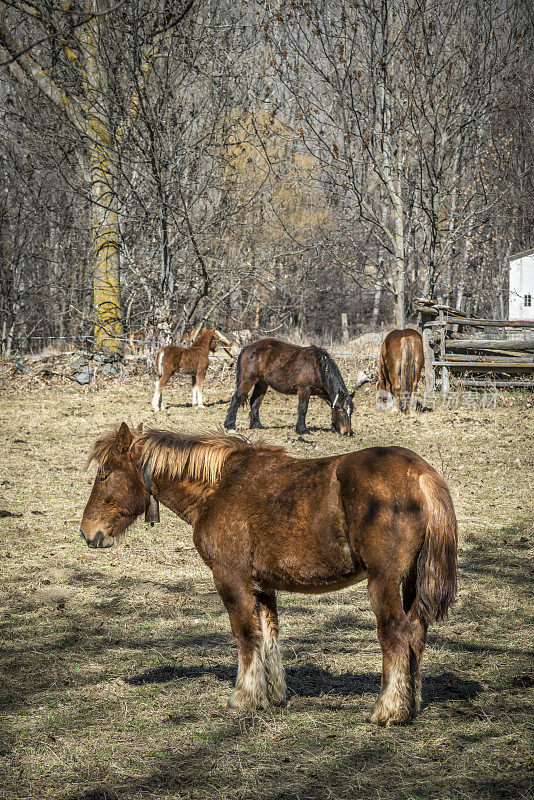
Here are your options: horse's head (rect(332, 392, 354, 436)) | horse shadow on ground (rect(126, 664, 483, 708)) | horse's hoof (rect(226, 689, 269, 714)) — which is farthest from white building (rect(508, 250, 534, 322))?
horse's hoof (rect(226, 689, 269, 714))

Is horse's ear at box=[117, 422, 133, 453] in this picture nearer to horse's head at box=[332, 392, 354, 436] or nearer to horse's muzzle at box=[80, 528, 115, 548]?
horse's muzzle at box=[80, 528, 115, 548]

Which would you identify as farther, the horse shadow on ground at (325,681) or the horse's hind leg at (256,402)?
the horse's hind leg at (256,402)

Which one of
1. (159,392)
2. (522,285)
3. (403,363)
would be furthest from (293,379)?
(522,285)

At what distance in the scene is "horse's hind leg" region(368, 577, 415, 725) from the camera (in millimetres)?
3861

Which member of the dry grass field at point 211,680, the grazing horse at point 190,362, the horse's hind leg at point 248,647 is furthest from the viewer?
the grazing horse at point 190,362

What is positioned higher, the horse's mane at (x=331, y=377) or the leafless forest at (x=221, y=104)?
the leafless forest at (x=221, y=104)

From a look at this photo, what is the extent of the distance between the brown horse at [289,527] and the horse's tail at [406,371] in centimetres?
1217

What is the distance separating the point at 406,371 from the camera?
1647 cm

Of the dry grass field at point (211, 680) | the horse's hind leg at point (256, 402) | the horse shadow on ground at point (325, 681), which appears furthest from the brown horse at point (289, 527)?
the horse's hind leg at point (256, 402)

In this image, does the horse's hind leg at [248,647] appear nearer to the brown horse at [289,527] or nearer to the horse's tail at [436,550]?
the brown horse at [289,527]

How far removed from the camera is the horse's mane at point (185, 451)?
180 inches

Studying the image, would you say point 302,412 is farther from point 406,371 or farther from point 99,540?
point 99,540


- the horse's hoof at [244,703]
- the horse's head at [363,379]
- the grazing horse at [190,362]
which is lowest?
the horse's hoof at [244,703]

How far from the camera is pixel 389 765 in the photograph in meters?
3.56
